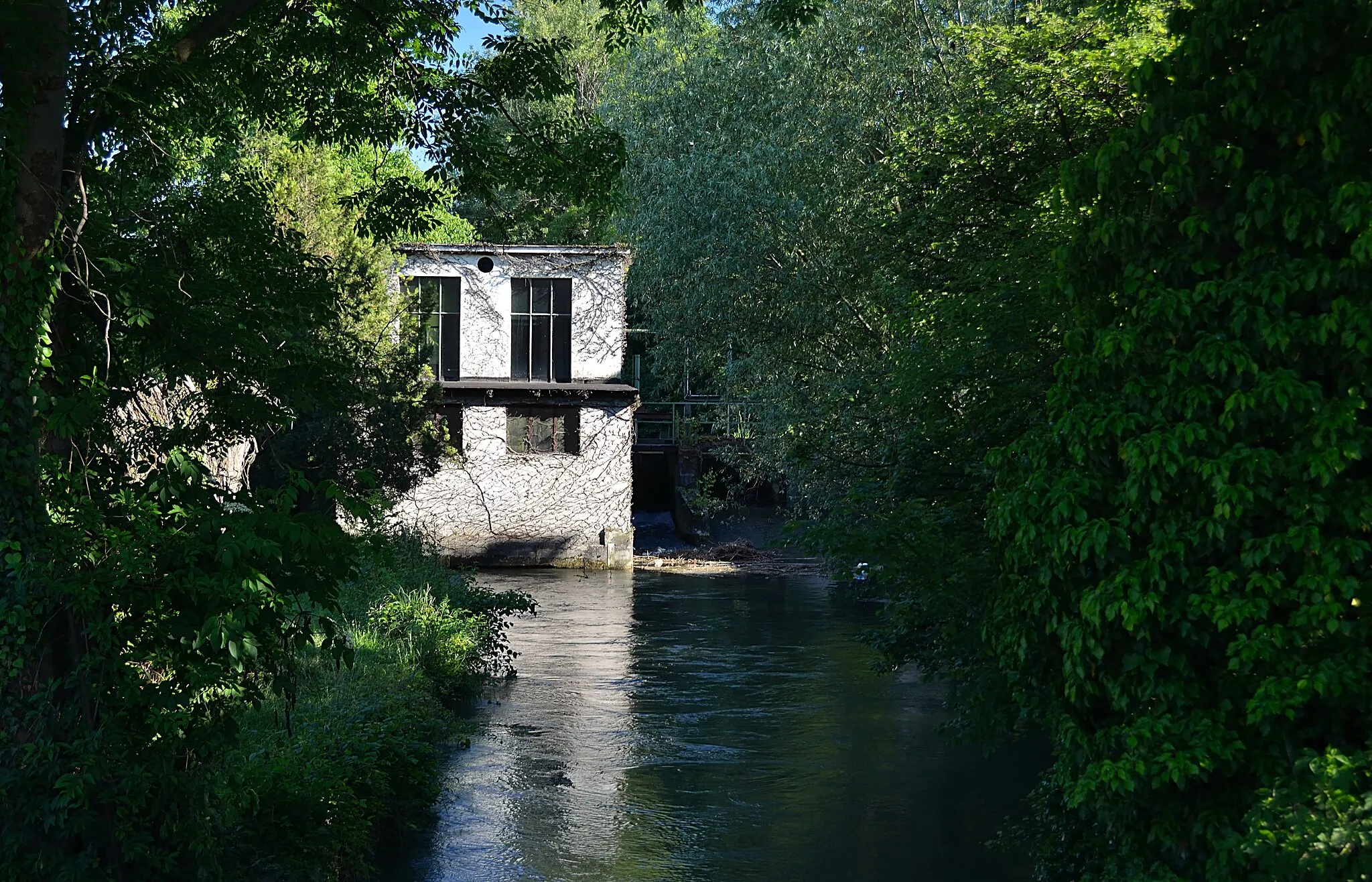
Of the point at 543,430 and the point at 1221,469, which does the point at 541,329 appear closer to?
the point at 543,430

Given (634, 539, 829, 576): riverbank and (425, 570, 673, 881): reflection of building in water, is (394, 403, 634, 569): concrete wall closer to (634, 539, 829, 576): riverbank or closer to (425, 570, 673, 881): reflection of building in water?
(634, 539, 829, 576): riverbank

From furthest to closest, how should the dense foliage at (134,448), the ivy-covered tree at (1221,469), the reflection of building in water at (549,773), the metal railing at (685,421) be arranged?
the metal railing at (685,421), the reflection of building in water at (549,773), the dense foliage at (134,448), the ivy-covered tree at (1221,469)

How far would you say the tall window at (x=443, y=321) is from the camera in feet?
112

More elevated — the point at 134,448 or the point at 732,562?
the point at 134,448

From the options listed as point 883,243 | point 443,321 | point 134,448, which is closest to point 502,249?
point 443,321

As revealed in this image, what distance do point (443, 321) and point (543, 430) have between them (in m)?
4.12

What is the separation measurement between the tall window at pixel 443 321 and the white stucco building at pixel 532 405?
3 cm

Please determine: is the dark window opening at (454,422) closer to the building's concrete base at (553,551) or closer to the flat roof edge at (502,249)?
the building's concrete base at (553,551)

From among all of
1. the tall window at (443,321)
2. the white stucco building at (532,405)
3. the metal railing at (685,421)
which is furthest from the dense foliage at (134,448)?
the metal railing at (685,421)

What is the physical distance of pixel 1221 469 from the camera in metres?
6.43

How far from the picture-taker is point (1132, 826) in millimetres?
7000

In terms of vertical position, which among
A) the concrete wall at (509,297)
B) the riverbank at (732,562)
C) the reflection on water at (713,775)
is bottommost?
the reflection on water at (713,775)

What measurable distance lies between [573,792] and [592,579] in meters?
19.7

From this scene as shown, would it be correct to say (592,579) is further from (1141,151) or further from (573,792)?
(1141,151)
